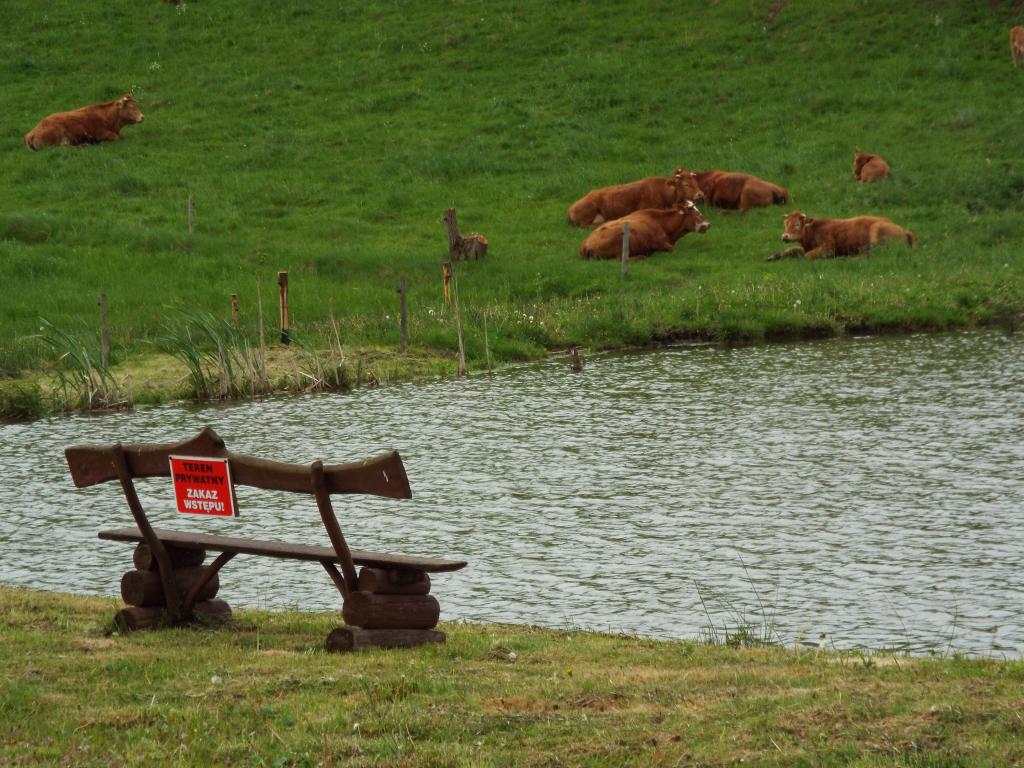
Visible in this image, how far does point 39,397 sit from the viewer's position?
21656 mm

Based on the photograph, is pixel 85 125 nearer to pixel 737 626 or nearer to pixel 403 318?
pixel 403 318

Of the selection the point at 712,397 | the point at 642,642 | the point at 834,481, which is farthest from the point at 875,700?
the point at 712,397

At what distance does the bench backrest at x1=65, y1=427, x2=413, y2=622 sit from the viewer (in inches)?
325

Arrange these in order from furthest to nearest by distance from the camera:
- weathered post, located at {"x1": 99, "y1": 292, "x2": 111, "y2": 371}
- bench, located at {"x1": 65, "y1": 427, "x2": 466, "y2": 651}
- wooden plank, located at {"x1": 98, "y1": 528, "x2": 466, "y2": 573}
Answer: weathered post, located at {"x1": 99, "y1": 292, "x2": 111, "y2": 371} < wooden plank, located at {"x1": 98, "y1": 528, "x2": 466, "y2": 573} < bench, located at {"x1": 65, "y1": 427, "x2": 466, "y2": 651}

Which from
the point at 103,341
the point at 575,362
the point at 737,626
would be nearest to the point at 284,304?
the point at 103,341

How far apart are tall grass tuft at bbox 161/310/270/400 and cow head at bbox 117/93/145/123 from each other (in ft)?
57.9

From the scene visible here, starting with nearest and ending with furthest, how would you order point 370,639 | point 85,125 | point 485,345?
point 370,639 → point 485,345 → point 85,125

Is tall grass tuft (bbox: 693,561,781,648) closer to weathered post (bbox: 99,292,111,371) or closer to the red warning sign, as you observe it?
the red warning sign

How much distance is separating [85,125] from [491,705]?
34125 millimetres

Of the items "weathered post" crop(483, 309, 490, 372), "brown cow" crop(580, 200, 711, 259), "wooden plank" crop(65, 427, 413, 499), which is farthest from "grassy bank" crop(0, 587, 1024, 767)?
"brown cow" crop(580, 200, 711, 259)

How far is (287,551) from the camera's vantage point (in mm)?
9109

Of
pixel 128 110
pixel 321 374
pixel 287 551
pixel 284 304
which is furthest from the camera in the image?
pixel 128 110

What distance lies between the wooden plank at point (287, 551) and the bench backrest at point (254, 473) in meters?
0.10

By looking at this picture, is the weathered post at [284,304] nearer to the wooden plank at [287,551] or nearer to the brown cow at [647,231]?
the brown cow at [647,231]
